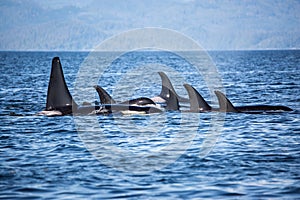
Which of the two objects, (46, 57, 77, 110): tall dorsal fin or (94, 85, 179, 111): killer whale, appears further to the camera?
(94, 85, 179, 111): killer whale

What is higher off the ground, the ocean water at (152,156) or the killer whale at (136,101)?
the killer whale at (136,101)

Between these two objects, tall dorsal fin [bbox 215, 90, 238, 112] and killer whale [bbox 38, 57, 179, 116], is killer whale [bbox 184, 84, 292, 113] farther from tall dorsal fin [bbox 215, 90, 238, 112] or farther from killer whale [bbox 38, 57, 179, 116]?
killer whale [bbox 38, 57, 179, 116]

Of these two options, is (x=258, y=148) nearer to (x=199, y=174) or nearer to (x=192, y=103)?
(x=199, y=174)

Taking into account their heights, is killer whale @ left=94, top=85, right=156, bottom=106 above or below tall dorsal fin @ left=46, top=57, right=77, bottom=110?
below

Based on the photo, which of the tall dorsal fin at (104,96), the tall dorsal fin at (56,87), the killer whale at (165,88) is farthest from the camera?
the killer whale at (165,88)

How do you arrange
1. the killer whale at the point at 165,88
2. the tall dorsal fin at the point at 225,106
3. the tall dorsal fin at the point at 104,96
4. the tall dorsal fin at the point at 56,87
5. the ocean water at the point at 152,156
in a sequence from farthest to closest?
1. the killer whale at the point at 165,88
2. the tall dorsal fin at the point at 104,96
3. the tall dorsal fin at the point at 225,106
4. the tall dorsal fin at the point at 56,87
5. the ocean water at the point at 152,156

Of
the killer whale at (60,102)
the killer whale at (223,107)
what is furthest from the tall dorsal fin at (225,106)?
the killer whale at (60,102)

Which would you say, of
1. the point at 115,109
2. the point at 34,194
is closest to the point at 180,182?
the point at 34,194

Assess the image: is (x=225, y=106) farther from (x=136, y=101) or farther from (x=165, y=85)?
(x=165, y=85)

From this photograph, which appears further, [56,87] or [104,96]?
[104,96]

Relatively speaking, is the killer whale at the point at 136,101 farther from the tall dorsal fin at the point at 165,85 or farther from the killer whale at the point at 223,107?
the tall dorsal fin at the point at 165,85

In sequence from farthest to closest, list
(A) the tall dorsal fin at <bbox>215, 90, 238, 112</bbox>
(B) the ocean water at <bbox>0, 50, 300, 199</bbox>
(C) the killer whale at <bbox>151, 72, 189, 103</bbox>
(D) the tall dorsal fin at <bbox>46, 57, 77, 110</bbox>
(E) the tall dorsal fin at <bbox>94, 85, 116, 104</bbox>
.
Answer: (C) the killer whale at <bbox>151, 72, 189, 103</bbox> < (E) the tall dorsal fin at <bbox>94, 85, 116, 104</bbox> < (A) the tall dorsal fin at <bbox>215, 90, 238, 112</bbox> < (D) the tall dorsal fin at <bbox>46, 57, 77, 110</bbox> < (B) the ocean water at <bbox>0, 50, 300, 199</bbox>

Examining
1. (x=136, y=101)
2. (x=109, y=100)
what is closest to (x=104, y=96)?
(x=109, y=100)

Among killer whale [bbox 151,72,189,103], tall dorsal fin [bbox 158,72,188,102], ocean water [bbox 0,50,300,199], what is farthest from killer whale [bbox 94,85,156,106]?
tall dorsal fin [bbox 158,72,188,102]
